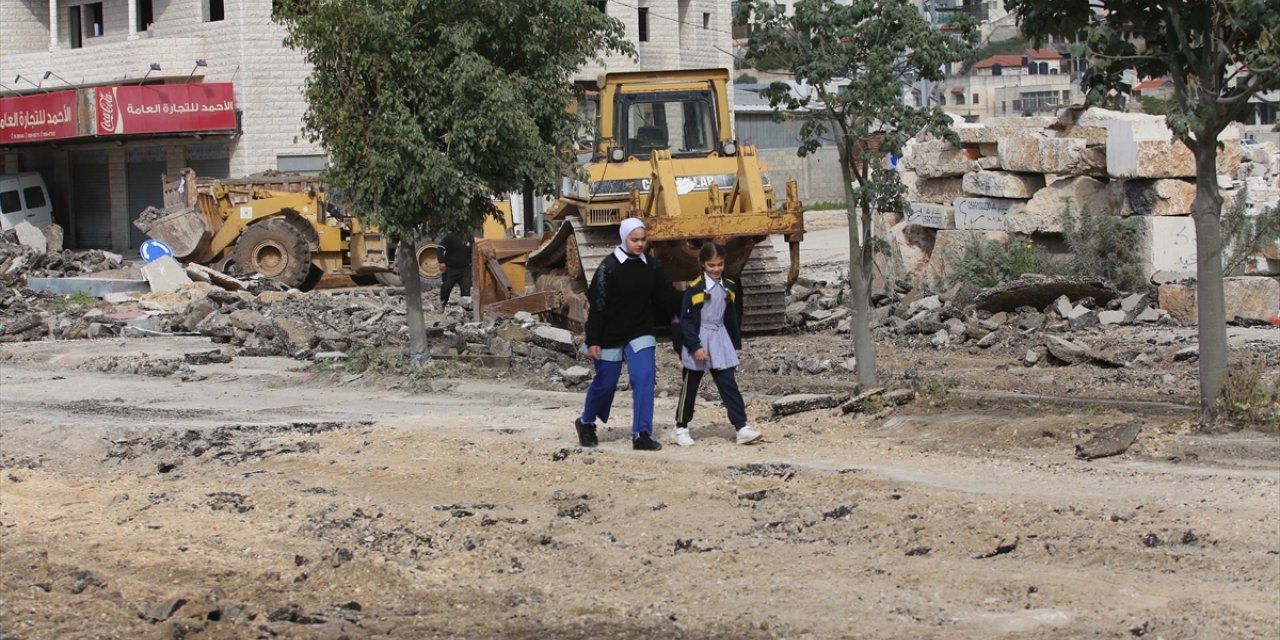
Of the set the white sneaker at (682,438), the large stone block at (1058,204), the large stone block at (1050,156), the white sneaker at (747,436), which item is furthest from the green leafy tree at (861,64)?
the large stone block at (1050,156)

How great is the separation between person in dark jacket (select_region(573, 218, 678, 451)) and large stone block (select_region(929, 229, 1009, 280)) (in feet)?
35.5

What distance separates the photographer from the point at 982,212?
69.1ft

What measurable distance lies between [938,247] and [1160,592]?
15154 millimetres

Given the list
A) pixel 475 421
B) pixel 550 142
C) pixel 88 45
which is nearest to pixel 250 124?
pixel 88 45

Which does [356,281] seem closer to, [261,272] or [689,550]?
[261,272]

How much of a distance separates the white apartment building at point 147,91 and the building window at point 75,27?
1.7 inches

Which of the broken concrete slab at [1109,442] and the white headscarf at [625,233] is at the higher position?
the white headscarf at [625,233]

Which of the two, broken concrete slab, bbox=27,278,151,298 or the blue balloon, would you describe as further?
the blue balloon

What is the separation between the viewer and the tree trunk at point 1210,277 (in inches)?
363

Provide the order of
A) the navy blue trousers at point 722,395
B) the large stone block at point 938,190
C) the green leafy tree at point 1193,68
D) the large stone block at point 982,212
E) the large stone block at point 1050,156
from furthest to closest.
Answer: the large stone block at point 938,190
the large stone block at point 982,212
the large stone block at point 1050,156
the navy blue trousers at point 722,395
the green leafy tree at point 1193,68

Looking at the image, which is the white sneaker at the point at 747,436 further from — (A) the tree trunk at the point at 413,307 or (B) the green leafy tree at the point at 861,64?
(A) the tree trunk at the point at 413,307

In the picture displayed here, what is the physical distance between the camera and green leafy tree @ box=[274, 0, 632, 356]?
45.8 feet

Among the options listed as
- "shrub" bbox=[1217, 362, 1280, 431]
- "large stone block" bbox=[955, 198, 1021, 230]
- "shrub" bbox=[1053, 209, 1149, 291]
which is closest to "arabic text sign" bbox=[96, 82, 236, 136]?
"large stone block" bbox=[955, 198, 1021, 230]

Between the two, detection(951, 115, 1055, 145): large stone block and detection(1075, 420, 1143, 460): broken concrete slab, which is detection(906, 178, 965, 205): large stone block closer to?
detection(951, 115, 1055, 145): large stone block
